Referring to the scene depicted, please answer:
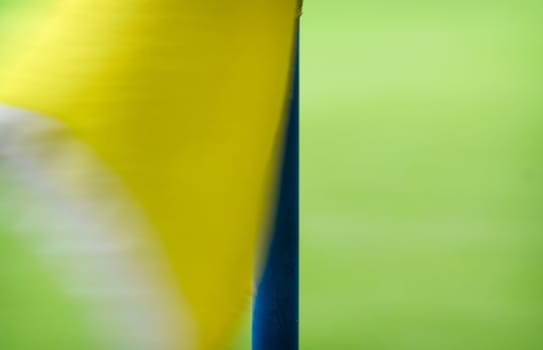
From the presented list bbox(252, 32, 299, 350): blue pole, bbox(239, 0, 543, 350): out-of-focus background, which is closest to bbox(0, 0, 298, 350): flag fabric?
bbox(252, 32, 299, 350): blue pole

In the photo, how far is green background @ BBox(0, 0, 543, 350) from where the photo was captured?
0.97 m

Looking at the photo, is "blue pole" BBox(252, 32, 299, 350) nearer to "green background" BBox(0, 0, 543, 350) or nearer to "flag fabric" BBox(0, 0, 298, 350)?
"flag fabric" BBox(0, 0, 298, 350)

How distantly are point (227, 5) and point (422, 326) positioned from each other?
25.0 inches

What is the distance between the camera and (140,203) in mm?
422

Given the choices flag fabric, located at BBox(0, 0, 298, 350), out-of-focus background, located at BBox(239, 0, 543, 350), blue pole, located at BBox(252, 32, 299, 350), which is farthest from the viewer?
out-of-focus background, located at BBox(239, 0, 543, 350)

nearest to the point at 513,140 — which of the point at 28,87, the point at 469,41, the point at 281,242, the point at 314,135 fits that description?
the point at 469,41

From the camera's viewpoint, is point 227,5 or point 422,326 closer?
point 227,5

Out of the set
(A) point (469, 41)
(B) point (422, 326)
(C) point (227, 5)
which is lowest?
(B) point (422, 326)

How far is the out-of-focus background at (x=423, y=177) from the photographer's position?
0.97 m

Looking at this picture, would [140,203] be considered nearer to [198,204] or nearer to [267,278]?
[198,204]

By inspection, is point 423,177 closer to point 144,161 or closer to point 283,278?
point 283,278

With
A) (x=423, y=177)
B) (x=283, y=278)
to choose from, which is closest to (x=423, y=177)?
(x=423, y=177)

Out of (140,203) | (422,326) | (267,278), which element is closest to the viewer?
(140,203)

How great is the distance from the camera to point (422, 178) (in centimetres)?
102
